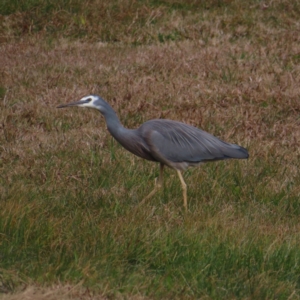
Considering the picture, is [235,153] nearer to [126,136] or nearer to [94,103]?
[126,136]

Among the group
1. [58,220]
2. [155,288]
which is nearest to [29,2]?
[58,220]

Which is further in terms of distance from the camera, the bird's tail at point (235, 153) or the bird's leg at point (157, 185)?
the bird's tail at point (235, 153)

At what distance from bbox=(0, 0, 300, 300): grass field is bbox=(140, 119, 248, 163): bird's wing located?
31cm

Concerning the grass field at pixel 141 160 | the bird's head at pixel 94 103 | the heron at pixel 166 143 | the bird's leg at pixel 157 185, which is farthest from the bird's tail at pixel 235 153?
the bird's head at pixel 94 103

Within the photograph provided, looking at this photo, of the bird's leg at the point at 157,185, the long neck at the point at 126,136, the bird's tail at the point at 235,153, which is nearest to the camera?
A: the bird's leg at the point at 157,185

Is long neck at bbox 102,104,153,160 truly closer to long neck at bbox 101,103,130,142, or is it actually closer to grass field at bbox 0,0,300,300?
long neck at bbox 101,103,130,142

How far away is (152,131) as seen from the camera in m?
7.27

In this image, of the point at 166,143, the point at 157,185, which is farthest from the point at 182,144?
the point at 157,185

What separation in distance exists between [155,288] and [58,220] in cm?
116

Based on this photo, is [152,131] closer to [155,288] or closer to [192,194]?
[192,194]

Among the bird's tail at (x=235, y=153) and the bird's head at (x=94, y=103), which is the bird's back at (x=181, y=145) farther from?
the bird's head at (x=94, y=103)

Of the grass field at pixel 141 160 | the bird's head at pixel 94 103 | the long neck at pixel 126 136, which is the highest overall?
the bird's head at pixel 94 103

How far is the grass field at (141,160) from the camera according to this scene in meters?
5.39

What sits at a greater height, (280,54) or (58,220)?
(58,220)
